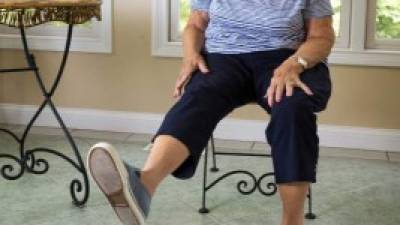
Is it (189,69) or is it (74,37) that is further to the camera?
(74,37)

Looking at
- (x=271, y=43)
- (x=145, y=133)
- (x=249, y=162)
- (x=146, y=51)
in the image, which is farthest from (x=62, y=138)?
(x=271, y=43)

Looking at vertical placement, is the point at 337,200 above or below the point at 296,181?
below

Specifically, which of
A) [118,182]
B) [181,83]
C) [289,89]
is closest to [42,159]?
[181,83]

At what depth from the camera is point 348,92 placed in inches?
118

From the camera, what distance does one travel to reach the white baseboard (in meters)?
3.01

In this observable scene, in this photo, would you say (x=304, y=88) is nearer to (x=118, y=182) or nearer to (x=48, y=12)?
(x=118, y=182)

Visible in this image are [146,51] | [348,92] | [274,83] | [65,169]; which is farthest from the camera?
[146,51]

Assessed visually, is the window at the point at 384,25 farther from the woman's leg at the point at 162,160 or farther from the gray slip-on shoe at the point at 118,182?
the gray slip-on shoe at the point at 118,182

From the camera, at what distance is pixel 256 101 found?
6.44ft

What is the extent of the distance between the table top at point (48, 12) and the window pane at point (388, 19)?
1.42 meters

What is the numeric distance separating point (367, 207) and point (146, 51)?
1.44 meters

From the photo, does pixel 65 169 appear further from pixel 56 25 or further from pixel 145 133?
pixel 56 25

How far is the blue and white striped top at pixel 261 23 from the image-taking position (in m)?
1.93

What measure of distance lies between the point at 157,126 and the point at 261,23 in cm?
143
